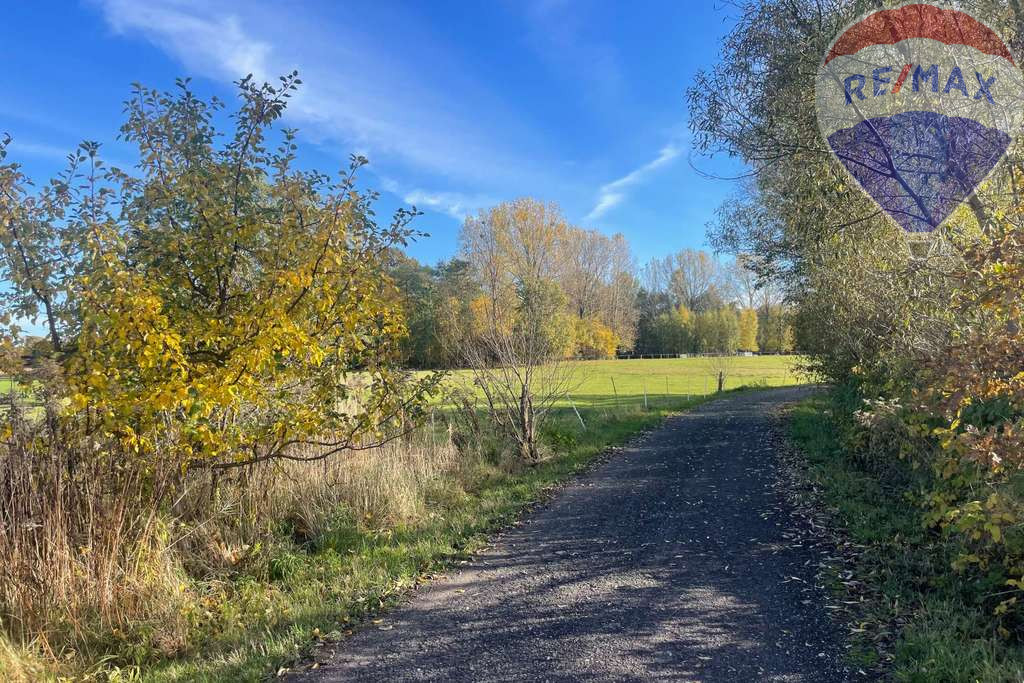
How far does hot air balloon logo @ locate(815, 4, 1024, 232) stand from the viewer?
6.17 metres

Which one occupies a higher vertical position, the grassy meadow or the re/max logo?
the re/max logo

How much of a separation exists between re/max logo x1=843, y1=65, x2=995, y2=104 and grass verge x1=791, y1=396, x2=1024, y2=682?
448cm

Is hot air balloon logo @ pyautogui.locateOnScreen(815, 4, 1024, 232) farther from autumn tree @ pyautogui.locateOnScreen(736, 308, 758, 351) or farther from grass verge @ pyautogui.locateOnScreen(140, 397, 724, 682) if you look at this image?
autumn tree @ pyautogui.locateOnScreen(736, 308, 758, 351)

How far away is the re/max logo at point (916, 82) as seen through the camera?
6.19 metres

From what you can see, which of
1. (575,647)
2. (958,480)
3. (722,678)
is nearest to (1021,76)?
(958,480)

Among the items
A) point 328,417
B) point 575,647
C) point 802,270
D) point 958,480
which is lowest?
point 575,647

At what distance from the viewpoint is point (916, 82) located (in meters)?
6.49

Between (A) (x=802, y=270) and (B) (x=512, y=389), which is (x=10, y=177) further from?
(A) (x=802, y=270)

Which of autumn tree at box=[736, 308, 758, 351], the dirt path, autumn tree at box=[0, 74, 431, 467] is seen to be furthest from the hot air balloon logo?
autumn tree at box=[736, 308, 758, 351]

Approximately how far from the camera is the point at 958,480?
4035mm

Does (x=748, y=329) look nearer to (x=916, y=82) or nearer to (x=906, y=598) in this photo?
(x=916, y=82)

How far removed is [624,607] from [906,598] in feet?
6.88

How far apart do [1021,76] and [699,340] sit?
65.9 meters

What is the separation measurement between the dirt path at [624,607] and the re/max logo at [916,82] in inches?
202
